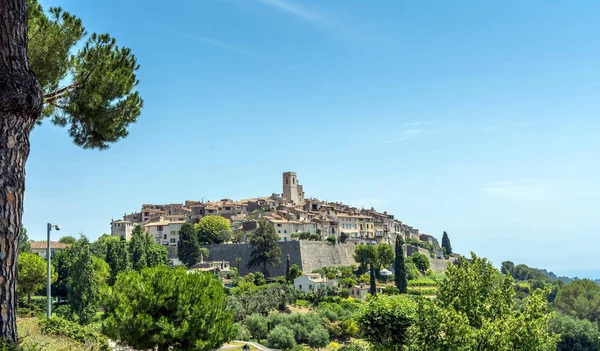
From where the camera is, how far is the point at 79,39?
1139 centimetres

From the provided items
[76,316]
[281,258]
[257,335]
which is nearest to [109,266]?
[76,316]

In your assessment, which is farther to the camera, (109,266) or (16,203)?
(109,266)

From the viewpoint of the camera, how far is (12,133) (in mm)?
6859

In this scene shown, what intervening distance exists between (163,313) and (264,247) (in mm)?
44684

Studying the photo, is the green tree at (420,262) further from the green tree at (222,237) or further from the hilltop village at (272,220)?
the green tree at (222,237)

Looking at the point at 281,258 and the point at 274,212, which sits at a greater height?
the point at 274,212

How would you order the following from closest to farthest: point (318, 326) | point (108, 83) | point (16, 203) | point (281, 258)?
point (16, 203) → point (108, 83) → point (318, 326) → point (281, 258)

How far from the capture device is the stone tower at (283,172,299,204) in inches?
4555

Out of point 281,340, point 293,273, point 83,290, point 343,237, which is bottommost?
point 281,340

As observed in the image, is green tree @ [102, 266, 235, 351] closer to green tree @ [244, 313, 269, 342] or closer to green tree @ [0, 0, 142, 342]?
green tree @ [0, 0, 142, 342]

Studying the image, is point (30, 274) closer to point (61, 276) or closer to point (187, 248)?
point (61, 276)

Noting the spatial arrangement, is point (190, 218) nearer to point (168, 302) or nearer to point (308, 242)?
point (308, 242)

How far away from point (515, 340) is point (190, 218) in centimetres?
7316

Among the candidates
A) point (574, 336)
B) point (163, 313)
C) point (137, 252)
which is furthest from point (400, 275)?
point (163, 313)
